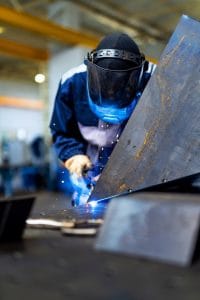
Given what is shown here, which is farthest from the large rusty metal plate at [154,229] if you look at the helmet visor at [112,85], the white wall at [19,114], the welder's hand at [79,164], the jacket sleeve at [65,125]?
the white wall at [19,114]

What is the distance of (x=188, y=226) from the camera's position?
57 centimetres

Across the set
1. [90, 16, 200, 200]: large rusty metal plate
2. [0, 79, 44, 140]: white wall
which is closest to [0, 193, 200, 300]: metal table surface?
[90, 16, 200, 200]: large rusty metal plate

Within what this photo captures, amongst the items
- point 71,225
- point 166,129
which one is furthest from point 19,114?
point 71,225

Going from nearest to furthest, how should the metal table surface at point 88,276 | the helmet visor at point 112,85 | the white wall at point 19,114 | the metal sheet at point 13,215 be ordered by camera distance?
the metal table surface at point 88,276 → the metal sheet at point 13,215 → the helmet visor at point 112,85 → the white wall at point 19,114

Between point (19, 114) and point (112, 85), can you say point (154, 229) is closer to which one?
point (112, 85)

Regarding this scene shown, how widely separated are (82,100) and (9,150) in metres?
6.05

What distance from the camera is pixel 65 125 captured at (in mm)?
1815

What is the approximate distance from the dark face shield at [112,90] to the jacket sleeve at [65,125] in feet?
0.81

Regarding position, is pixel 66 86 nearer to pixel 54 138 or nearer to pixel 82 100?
pixel 82 100

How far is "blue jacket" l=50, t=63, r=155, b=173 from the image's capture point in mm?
1720

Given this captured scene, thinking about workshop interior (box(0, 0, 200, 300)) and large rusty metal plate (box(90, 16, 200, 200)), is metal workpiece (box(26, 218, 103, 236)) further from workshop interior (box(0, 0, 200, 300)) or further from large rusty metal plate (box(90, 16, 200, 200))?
large rusty metal plate (box(90, 16, 200, 200))

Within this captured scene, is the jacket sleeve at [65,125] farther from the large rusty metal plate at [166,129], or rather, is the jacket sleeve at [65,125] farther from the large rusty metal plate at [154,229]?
the large rusty metal plate at [154,229]

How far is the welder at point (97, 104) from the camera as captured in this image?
145cm

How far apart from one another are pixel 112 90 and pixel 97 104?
110mm
